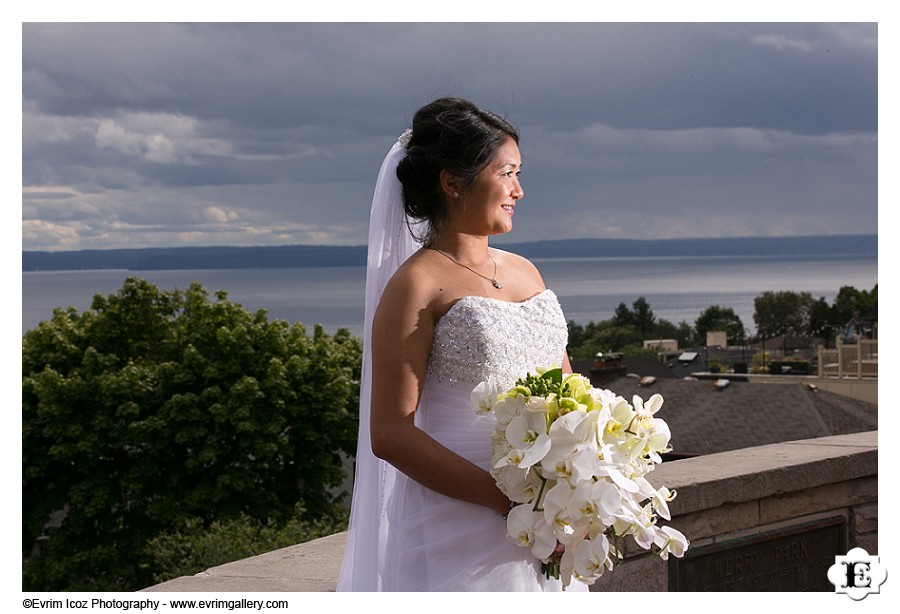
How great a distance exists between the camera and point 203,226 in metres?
91.6

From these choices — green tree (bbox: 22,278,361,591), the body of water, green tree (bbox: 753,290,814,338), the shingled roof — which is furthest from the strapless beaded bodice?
the body of water

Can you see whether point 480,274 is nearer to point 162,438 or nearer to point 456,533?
point 456,533

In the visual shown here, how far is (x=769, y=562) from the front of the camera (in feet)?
12.2

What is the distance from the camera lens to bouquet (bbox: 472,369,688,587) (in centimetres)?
220

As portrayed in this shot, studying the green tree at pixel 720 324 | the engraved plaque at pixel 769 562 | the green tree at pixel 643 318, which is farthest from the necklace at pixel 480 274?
the green tree at pixel 643 318

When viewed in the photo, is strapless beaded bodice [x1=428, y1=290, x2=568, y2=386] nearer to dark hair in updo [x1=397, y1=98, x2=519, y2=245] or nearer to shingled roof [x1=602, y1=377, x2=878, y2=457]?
dark hair in updo [x1=397, y1=98, x2=519, y2=245]

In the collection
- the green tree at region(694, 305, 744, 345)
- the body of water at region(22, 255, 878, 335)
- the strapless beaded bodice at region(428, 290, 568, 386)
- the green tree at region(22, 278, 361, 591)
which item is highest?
the body of water at region(22, 255, 878, 335)

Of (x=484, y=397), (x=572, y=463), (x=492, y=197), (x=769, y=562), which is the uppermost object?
(x=492, y=197)

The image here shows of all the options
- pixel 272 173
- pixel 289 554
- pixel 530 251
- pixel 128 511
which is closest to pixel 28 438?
pixel 128 511

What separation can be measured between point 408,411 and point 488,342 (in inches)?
10.5

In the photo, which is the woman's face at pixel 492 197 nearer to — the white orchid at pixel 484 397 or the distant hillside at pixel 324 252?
the white orchid at pixel 484 397

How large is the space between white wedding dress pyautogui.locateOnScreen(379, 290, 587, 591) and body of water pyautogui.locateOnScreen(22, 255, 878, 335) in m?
67.5

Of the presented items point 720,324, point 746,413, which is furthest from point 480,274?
point 720,324

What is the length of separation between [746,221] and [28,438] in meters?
77.2
